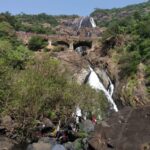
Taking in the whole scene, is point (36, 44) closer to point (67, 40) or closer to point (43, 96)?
point (67, 40)

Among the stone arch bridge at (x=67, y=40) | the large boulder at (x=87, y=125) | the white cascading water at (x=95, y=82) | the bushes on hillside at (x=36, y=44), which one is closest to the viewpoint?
the large boulder at (x=87, y=125)

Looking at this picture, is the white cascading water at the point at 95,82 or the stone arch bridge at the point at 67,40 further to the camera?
the stone arch bridge at the point at 67,40

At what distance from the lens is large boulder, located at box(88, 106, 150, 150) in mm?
25175

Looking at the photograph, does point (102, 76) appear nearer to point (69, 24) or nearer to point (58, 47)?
point (58, 47)

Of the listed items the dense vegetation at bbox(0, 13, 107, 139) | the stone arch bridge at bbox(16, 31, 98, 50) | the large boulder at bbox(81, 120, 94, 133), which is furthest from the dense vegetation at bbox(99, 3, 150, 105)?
the dense vegetation at bbox(0, 13, 107, 139)

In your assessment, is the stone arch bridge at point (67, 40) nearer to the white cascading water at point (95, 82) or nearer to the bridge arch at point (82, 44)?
the bridge arch at point (82, 44)

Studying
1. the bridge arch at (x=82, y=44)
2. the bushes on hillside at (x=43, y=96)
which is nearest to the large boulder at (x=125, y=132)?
the bushes on hillside at (x=43, y=96)

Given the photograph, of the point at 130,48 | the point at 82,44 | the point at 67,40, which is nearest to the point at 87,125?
the point at 130,48

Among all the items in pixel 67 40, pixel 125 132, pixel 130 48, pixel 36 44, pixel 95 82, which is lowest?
pixel 125 132

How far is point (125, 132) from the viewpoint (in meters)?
26.0

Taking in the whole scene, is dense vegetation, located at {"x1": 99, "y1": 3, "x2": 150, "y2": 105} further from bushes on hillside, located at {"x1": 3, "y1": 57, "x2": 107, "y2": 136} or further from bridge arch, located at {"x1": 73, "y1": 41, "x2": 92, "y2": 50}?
bushes on hillside, located at {"x1": 3, "y1": 57, "x2": 107, "y2": 136}

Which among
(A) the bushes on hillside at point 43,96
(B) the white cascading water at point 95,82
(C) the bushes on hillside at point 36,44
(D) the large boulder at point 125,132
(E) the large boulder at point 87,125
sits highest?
(C) the bushes on hillside at point 36,44

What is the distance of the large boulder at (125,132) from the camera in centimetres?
2517

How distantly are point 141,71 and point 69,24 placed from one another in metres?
116
